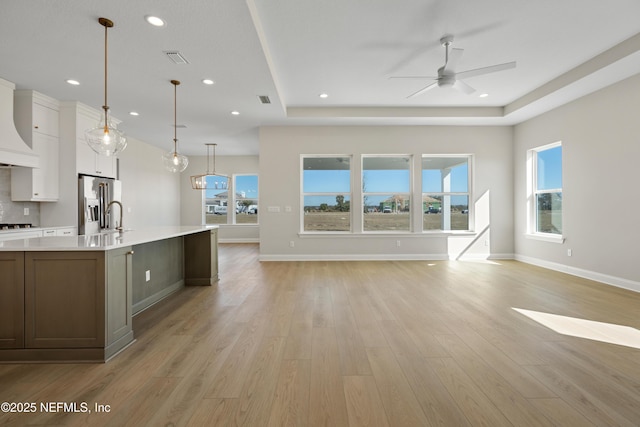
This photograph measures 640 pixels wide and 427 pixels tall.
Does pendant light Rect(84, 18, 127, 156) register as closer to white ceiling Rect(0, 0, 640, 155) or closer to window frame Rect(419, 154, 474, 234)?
white ceiling Rect(0, 0, 640, 155)

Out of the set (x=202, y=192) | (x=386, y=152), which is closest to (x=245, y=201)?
(x=202, y=192)

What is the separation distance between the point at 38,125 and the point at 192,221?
5790mm

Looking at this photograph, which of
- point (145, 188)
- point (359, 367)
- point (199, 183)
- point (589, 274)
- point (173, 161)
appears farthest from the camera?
point (199, 183)

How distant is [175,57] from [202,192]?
7044 millimetres

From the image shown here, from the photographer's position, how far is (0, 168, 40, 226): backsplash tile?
4469mm

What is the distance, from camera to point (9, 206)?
15.0 feet

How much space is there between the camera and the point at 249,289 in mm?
4277

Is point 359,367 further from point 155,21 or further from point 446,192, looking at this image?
point 446,192

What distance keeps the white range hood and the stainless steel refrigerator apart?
35.5 inches

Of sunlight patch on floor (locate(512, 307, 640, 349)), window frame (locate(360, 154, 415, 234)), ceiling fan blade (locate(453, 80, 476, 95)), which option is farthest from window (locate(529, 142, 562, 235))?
sunlight patch on floor (locate(512, 307, 640, 349))

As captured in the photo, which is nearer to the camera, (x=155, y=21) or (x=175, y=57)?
(x=155, y=21)

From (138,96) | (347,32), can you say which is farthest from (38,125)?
(347,32)

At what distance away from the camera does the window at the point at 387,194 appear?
22.3 feet

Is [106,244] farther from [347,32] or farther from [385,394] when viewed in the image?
[347,32]
